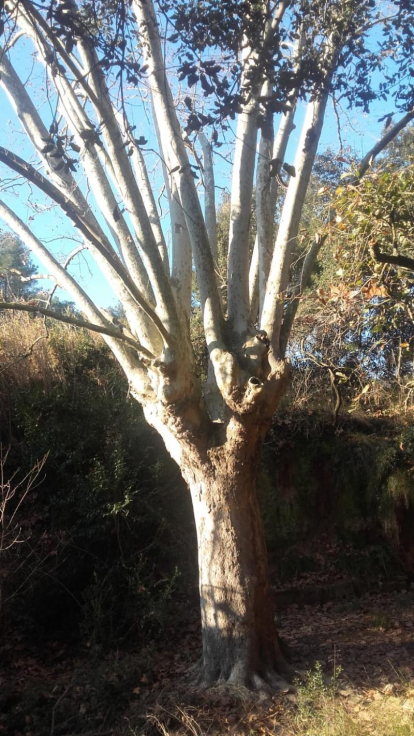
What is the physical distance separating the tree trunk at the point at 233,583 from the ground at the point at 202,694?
0.27m

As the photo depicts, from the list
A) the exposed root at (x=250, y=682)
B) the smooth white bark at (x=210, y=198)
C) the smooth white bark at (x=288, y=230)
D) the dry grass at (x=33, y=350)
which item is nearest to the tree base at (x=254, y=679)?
the exposed root at (x=250, y=682)

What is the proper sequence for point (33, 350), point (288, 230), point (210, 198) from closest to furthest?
1. point (288, 230)
2. point (210, 198)
3. point (33, 350)

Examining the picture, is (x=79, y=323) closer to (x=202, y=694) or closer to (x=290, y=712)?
(x=202, y=694)

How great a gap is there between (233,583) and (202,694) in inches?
38.4

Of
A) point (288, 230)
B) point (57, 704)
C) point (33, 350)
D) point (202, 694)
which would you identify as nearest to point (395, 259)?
point (288, 230)

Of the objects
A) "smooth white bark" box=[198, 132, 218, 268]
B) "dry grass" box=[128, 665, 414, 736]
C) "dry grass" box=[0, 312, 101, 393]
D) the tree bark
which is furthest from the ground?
"smooth white bark" box=[198, 132, 218, 268]

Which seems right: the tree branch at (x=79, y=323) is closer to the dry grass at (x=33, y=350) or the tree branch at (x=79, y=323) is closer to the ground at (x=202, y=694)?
the ground at (x=202, y=694)

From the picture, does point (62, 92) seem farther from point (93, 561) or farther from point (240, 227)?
point (93, 561)

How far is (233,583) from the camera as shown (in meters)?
5.32

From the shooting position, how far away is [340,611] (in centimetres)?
839

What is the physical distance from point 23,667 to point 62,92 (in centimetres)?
655

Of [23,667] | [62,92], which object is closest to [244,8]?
[62,92]

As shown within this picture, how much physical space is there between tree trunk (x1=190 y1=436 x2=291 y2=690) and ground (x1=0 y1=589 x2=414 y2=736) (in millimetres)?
272

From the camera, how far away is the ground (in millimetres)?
4547
